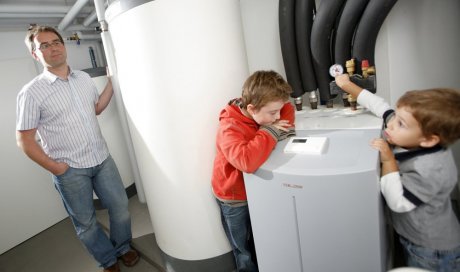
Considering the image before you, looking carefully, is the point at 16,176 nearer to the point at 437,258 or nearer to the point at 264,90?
the point at 264,90

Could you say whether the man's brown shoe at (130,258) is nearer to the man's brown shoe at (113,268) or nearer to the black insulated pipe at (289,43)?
the man's brown shoe at (113,268)

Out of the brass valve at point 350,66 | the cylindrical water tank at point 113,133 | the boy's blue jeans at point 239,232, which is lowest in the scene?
the boy's blue jeans at point 239,232

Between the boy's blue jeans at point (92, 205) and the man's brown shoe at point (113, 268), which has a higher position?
the boy's blue jeans at point (92, 205)

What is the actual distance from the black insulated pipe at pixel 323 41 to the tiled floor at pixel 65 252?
1.33 metres

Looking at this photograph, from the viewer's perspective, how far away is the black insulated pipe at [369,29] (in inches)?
45.6

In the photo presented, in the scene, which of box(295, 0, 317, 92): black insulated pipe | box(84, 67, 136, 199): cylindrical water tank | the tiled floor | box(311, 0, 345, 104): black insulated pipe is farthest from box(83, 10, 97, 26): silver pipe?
box(311, 0, 345, 104): black insulated pipe

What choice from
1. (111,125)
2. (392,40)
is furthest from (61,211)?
(392,40)

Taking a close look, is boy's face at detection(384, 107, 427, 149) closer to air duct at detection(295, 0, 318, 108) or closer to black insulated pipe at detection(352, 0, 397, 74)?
black insulated pipe at detection(352, 0, 397, 74)

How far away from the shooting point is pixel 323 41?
137 centimetres

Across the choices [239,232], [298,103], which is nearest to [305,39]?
→ [298,103]

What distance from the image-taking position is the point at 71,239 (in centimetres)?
221

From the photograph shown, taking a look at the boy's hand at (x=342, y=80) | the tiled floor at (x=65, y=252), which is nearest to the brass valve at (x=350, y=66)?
the boy's hand at (x=342, y=80)

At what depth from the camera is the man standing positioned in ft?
4.63

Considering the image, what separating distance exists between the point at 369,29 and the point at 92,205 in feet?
5.32
